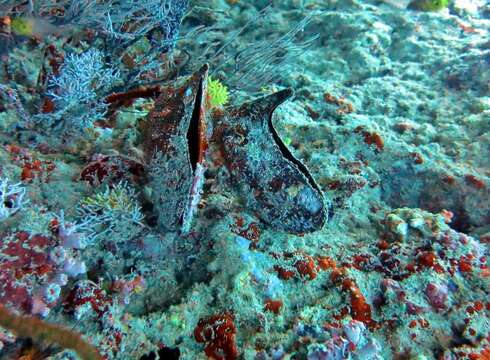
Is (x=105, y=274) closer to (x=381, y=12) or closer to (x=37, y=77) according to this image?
(x=37, y=77)

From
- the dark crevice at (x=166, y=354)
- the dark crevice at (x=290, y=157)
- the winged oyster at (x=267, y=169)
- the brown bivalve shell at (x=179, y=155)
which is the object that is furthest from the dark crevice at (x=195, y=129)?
the dark crevice at (x=166, y=354)

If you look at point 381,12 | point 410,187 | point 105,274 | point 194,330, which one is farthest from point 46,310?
point 381,12

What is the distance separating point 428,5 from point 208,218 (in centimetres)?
584

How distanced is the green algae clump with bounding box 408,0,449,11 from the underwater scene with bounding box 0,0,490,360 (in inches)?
127

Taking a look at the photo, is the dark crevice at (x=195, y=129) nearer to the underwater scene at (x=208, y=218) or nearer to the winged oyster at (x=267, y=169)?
the underwater scene at (x=208, y=218)

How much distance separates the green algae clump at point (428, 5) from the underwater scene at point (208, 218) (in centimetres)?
324

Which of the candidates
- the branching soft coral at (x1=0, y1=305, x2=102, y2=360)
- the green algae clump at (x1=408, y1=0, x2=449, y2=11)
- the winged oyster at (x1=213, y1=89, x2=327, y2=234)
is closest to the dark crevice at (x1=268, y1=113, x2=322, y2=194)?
the winged oyster at (x1=213, y1=89, x2=327, y2=234)

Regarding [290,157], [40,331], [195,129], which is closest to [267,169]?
[290,157]

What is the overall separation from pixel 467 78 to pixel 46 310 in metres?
5.29

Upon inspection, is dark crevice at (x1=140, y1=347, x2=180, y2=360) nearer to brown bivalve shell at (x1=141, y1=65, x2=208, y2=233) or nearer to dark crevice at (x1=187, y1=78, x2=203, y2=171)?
brown bivalve shell at (x1=141, y1=65, x2=208, y2=233)

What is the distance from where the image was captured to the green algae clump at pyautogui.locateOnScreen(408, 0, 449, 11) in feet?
20.1

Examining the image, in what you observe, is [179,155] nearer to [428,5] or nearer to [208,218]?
[208,218]

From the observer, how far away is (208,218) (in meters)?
2.65

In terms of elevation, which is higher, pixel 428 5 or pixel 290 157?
pixel 290 157
